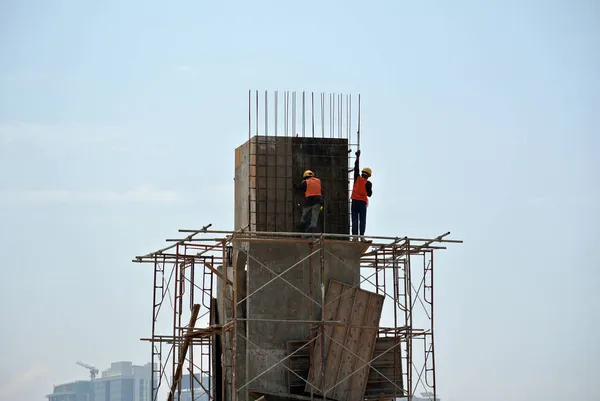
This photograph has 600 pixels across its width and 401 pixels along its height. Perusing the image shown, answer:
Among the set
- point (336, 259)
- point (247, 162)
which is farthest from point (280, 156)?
point (336, 259)

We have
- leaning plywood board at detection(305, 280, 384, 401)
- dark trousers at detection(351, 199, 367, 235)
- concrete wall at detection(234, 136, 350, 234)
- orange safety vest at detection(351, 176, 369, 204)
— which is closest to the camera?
leaning plywood board at detection(305, 280, 384, 401)

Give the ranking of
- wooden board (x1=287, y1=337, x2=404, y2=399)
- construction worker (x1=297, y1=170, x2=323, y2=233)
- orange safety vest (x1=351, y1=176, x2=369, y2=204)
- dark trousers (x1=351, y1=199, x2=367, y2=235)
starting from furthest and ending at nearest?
orange safety vest (x1=351, y1=176, x2=369, y2=204) → dark trousers (x1=351, y1=199, x2=367, y2=235) → wooden board (x1=287, y1=337, x2=404, y2=399) → construction worker (x1=297, y1=170, x2=323, y2=233)

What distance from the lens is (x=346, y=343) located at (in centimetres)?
3578

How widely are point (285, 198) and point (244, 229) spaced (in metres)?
1.56

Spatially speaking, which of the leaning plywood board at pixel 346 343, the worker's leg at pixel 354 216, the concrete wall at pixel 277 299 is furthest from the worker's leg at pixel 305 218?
the leaning plywood board at pixel 346 343

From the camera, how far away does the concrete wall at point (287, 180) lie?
1444 inches

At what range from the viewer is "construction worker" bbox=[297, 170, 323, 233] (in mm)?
36312

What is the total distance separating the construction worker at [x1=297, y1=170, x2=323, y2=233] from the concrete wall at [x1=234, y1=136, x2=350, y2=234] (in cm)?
31

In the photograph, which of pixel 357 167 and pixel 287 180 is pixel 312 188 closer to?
pixel 287 180

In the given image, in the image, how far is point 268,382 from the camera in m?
35.1

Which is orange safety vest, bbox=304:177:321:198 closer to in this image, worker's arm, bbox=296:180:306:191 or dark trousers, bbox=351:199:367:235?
worker's arm, bbox=296:180:306:191

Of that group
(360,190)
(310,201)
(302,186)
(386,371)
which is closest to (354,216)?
(360,190)

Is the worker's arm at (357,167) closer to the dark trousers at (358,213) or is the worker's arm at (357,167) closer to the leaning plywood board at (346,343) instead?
the dark trousers at (358,213)

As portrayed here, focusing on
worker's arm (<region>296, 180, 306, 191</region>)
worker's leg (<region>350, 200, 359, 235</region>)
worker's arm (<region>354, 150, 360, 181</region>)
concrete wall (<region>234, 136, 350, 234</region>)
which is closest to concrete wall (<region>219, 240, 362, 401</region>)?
worker's leg (<region>350, 200, 359, 235</region>)
